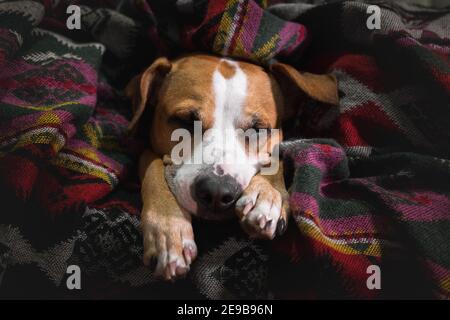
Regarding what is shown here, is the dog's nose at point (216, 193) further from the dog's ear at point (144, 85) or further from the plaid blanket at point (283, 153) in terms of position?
the dog's ear at point (144, 85)

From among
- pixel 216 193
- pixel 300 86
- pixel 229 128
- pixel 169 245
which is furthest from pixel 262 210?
pixel 300 86

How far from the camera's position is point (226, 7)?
1411 mm

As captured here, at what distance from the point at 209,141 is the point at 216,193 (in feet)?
0.78

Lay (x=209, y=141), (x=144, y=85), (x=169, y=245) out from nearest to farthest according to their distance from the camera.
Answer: (x=169, y=245) < (x=209, y=141) < (x=144, y=85)

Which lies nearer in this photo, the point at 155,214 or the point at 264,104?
the point at 155,214

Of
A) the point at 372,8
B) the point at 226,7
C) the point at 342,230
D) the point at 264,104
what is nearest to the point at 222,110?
the point at 264,104

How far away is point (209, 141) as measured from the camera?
1249 mm

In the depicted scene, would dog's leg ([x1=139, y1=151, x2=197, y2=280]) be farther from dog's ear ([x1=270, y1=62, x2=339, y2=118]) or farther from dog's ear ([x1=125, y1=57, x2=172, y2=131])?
dog's ear ([x1=270, y1=62, x2=339, y2=118])

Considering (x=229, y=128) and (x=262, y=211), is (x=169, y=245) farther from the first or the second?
(x=229, y=128)

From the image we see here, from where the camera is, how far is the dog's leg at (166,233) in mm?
986

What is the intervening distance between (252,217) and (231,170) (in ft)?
0.54

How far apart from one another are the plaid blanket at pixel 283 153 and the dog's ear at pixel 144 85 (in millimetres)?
91

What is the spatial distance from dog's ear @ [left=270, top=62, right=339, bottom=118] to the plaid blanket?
0.14 feet
